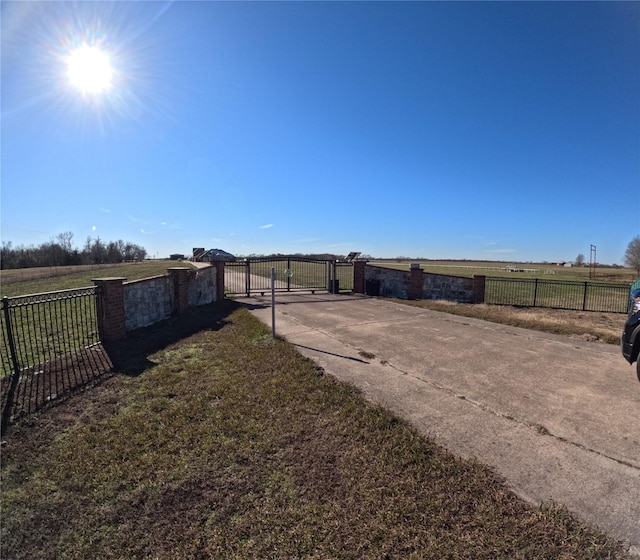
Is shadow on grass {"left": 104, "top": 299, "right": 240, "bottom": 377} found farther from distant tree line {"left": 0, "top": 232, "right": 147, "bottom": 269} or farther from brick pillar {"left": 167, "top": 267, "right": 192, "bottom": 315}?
distant tree line {"left": 0, "top": 232, "right": 147, "bottom": 269}

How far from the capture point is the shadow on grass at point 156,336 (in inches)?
217

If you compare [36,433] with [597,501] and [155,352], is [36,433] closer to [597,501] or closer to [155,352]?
[155,352]

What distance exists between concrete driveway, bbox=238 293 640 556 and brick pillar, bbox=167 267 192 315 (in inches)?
114

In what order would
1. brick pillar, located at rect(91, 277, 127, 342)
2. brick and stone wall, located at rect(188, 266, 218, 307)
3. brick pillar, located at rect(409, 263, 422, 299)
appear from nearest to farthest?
1. brick pillar, located at rect(91, 277, 127, 342)
2. brick and stone wall, located at rect(188, 266, 218, 307)
3. brick pillar, located at rect(409, 263, 422, 299)

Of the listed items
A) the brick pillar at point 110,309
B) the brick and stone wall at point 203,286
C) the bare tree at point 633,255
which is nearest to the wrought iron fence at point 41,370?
the brick pillar at point 110,309

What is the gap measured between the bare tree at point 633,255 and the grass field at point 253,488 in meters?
54.5

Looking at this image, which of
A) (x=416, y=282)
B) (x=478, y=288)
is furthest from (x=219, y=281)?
(x=478, y=288)

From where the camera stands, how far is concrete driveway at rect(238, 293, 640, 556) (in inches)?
106

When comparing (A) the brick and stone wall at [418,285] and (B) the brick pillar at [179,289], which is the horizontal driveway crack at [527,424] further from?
(A) the brick and stone wall at [418,285]

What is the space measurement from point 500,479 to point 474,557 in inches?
34.2

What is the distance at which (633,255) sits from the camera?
42781mm

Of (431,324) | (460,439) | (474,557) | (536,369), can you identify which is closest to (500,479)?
(460,439)

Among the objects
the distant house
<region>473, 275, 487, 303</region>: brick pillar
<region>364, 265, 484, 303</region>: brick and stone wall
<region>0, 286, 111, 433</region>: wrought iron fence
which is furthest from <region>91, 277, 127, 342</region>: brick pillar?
the distant house

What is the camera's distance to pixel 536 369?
213 inches
